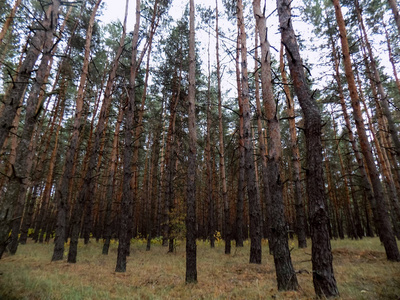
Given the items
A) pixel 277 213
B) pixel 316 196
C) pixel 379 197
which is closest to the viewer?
pixel 316 196

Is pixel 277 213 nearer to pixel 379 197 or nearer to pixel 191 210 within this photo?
pixel 191 210

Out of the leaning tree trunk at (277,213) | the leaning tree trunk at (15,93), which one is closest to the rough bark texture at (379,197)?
the leaning tree trunk at (277,213)

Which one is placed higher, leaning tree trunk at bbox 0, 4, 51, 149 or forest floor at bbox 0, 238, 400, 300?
leaning tree trunk at bbox 0, 4, 51, 149

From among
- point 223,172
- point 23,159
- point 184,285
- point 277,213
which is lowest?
point 184,285

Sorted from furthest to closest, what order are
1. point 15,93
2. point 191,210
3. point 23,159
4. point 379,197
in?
1. point 379,197
2. point 191,210
3. point 15,93
4. point 23,159

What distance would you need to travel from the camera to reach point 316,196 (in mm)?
3752

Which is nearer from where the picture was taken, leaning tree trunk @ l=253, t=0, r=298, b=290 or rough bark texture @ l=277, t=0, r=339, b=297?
rough bark texture @ l=277, t=0, r=339, b=297

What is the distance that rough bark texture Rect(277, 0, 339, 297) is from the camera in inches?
140

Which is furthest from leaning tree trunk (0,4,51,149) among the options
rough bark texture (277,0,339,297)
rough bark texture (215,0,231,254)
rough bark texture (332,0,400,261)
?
rough bark texture (332,0,400,261)

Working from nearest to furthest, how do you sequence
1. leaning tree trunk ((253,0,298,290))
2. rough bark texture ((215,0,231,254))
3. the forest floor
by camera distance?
the forest floor, leaning tree trunk ((253,0,298,290)), rough bark texture ((215,0,231,254))

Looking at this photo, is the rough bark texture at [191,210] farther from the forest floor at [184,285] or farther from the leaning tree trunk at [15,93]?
the leaning tree trunk at [15,93]

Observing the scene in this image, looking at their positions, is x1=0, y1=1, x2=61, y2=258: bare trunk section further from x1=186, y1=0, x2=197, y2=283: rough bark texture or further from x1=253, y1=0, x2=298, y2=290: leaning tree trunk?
x1=253, y1=0, x2=298, y2=290: leaning tree trunk

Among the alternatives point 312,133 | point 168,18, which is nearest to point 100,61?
point 168,18

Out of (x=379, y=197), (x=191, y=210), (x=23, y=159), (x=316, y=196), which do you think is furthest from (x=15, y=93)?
(x=379, y=197)
